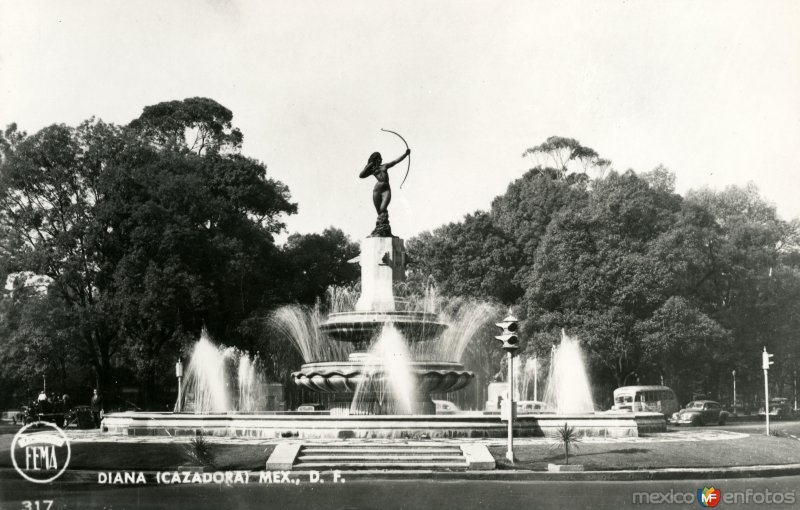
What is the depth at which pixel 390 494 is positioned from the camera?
16047 millimetres

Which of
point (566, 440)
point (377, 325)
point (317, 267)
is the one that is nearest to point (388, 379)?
point (377, 325)

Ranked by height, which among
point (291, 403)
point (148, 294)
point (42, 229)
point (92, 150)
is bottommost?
point (291, 403)

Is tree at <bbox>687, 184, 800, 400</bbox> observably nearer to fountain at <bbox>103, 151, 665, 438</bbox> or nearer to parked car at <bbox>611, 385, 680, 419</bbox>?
parked car at <bbox>611, 385, 680, 419</bbox>

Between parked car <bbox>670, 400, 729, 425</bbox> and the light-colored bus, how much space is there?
1.07 metres

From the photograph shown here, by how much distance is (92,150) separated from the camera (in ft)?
142

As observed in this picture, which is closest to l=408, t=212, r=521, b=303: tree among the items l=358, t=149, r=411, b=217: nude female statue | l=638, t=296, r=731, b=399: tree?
l=638, t=296, r=731, b=399: tree

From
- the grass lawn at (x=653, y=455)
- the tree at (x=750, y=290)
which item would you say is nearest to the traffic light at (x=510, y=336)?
the grass lawn at (x=653, y=455)

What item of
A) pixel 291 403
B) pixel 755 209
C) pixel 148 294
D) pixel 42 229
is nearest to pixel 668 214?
pixel 755 209

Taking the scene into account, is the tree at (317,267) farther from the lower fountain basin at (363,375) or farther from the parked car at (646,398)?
the lower fountain basin at (363,375)

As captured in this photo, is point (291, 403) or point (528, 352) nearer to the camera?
point (528, 352)

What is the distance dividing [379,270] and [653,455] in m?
11.6

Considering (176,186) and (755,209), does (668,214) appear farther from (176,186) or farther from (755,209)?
(176,186)

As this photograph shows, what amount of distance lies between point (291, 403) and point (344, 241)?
A: 11078 mm

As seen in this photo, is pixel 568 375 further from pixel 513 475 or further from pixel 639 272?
pixel 513 475
